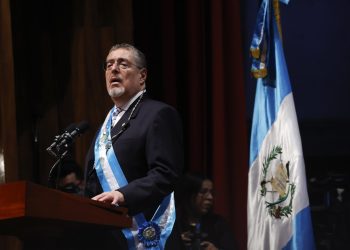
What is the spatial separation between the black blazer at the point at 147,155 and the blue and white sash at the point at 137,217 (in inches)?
1.0

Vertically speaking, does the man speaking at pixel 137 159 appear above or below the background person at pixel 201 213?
above

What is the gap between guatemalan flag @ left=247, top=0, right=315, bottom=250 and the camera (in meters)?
4.12

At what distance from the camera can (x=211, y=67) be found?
16.3 feet

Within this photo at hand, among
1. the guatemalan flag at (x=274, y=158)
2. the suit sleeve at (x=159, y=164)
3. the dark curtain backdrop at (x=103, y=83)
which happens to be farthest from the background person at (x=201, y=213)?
the suit sleeve at (x=159, y=164)

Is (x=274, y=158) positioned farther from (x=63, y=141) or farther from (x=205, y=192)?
(x=63, y=141)

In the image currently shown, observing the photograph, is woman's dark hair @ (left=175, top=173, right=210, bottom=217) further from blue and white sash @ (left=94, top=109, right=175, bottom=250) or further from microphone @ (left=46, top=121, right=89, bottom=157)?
microphone @ (left=46, top=121, right=89, bottom=157)

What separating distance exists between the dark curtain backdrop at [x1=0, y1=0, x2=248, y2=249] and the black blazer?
2089 mm

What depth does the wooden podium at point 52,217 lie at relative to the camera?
187cm

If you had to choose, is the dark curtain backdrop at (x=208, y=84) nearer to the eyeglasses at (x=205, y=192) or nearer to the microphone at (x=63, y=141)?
the eyeglasses at (x=205, y=192)

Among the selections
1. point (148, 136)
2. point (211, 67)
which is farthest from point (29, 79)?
point (148, 136)

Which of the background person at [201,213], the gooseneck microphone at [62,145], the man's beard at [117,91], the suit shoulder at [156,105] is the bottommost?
the background person at [201,213]

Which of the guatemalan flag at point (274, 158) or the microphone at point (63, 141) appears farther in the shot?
the guatemalan flag at point (274, 158)

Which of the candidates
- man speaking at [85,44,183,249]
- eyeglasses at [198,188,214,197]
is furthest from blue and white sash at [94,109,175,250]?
eyeglasses at [198,188,214,197]

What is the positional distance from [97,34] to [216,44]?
32.1 inches
